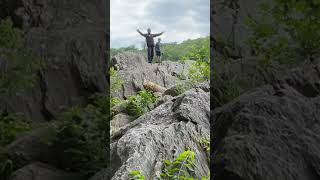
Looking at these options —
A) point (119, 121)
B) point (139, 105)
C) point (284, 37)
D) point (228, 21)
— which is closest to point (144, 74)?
point (139, 105)

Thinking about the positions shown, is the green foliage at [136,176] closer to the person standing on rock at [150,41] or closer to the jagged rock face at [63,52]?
the jagged rock face at [63,52]

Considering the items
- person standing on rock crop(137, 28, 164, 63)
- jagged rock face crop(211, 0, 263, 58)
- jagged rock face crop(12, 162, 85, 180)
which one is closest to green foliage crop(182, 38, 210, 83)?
jagged rock face crop(211, 0, 263, 58)

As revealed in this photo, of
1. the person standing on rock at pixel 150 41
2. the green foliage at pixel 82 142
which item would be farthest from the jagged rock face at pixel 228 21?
the green foliage at pixel 82 142

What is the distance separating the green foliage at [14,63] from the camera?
4.46m

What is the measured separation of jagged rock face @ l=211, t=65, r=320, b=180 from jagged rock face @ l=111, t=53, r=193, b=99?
17.6 feet

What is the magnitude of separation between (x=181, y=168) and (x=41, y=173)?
1.01 meters

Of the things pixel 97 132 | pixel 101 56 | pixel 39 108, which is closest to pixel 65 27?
pixel 101 56

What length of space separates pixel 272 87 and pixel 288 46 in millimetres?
1026

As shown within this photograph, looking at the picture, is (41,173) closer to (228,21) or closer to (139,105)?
(139,105)

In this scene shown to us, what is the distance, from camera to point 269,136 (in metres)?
2.11

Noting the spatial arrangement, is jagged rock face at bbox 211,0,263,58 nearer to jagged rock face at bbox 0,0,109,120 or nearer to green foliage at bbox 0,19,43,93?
jagged rock face at bbox 0,0,109,120

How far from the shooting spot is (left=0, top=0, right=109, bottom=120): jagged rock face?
4.91 meters

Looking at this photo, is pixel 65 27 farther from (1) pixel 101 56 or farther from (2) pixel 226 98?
(2) pixel 226 98

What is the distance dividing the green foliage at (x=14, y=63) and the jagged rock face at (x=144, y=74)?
10.4 ft
